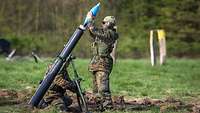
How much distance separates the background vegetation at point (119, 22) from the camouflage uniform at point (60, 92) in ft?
94.9

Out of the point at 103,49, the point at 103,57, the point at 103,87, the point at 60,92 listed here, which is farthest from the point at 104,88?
the point at 60,92

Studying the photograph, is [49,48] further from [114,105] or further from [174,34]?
[114,105]

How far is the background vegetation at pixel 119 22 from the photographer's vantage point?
145 feet

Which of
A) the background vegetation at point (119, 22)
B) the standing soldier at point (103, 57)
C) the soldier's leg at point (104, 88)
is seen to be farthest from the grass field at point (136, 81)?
the background vegetation at point (119, 22)

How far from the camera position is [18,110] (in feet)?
43.8

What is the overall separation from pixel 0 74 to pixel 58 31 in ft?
78.8

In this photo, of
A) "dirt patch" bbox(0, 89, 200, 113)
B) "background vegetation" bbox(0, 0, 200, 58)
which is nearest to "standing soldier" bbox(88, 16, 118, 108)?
"dirt patch" bbox(0, 89, 200, 113)

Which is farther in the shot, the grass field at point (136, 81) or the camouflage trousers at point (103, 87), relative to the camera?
the grass field at point (136, 81)

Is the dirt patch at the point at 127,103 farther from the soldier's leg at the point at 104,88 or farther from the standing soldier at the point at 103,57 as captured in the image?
the standing soldier at the point at 103,57

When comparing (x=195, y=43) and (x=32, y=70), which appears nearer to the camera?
(x=32, y=70)

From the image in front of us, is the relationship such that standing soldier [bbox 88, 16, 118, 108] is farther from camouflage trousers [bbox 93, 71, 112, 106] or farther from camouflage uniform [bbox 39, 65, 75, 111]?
camouflage uniform [bbox 39, 65, 75, 111]

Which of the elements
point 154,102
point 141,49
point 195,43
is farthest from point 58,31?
point 154,102

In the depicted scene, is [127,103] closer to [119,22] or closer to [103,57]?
[103,57]

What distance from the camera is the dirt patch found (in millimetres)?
14078
